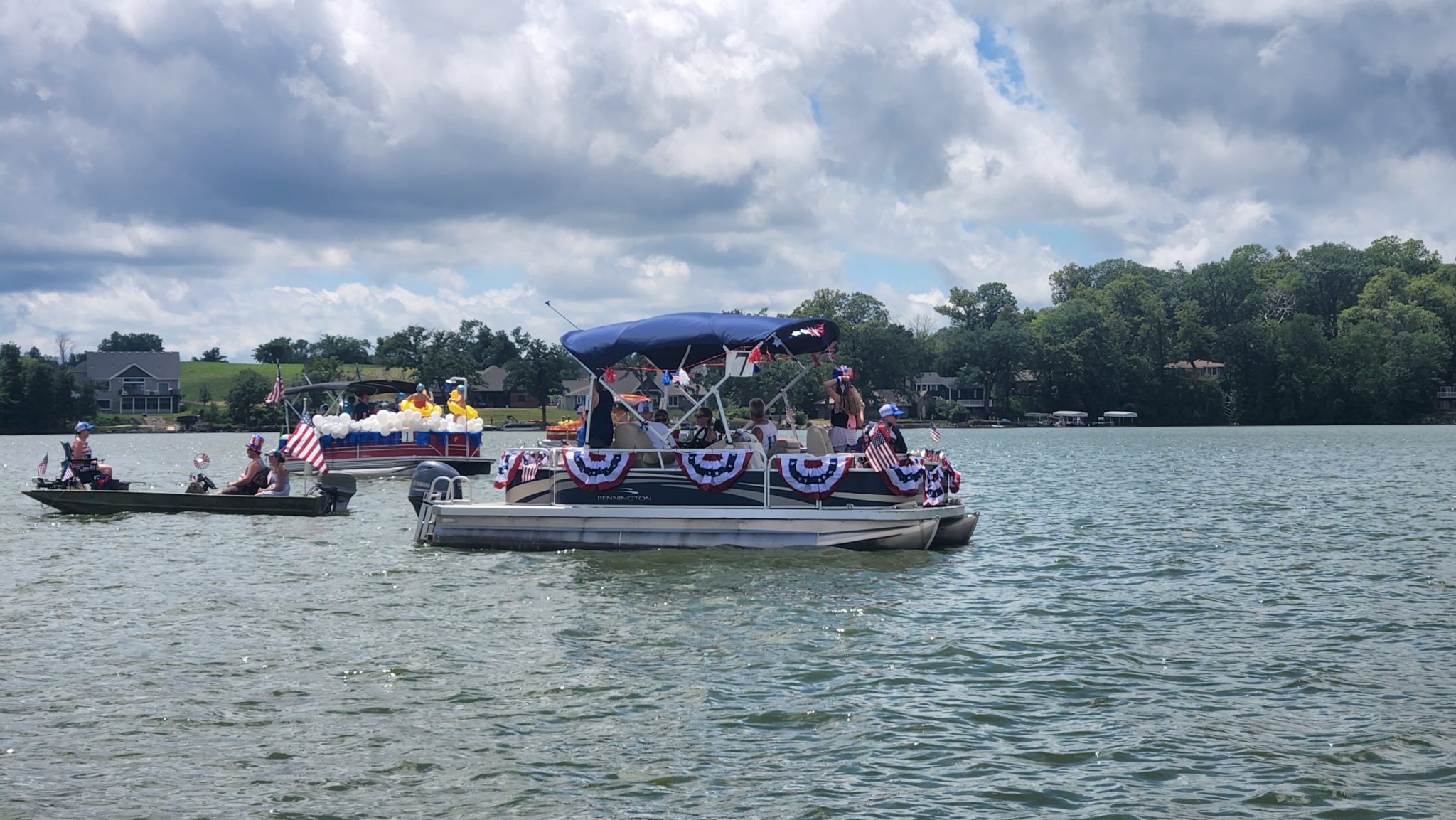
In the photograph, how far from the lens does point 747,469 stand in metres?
20.5

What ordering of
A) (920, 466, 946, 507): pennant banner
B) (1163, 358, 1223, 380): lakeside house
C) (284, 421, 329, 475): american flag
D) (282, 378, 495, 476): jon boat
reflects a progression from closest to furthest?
(920, 466, 946, 507): pennant banner
(284, 421, 329, 475): american flag
(282, 378, 495, 476): jon boat
(1163, 358, 1223, 380): lakeside house

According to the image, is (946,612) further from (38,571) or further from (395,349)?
(395,349)

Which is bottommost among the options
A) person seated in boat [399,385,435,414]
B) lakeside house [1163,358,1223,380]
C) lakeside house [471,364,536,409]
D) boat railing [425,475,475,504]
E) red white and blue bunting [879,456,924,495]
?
boat railing [425,475,475,504]

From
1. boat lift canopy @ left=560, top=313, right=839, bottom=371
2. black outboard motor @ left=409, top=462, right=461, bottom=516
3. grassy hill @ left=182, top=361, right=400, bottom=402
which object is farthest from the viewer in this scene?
grassy hill @ left=182, top=361, right=400, bottom=402

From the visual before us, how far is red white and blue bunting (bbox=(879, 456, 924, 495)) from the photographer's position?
20531 mm

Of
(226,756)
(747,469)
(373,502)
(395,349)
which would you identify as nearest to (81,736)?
(226,756)

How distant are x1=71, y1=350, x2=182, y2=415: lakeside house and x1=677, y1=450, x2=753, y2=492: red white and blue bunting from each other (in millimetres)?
161127

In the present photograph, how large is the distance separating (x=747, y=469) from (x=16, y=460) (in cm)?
6338

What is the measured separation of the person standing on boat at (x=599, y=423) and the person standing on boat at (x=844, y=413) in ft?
12.1

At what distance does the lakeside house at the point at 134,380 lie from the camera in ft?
550

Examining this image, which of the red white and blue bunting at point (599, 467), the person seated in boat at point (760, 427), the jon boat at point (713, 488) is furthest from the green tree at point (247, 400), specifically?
the person seated in boat at point (760, 427)

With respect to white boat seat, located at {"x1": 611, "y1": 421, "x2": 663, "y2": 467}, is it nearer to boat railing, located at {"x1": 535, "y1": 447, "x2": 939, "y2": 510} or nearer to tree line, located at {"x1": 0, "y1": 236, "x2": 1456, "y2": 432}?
boat railing, located at {"x1": 535, "y1": 447, "x2": 939, "y2": 510}

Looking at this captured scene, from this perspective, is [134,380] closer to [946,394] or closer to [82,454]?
[946,394]

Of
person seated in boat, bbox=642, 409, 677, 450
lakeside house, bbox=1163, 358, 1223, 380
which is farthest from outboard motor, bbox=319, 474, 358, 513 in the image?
lakeside house, bbox=1163, 358, 1223, 380
